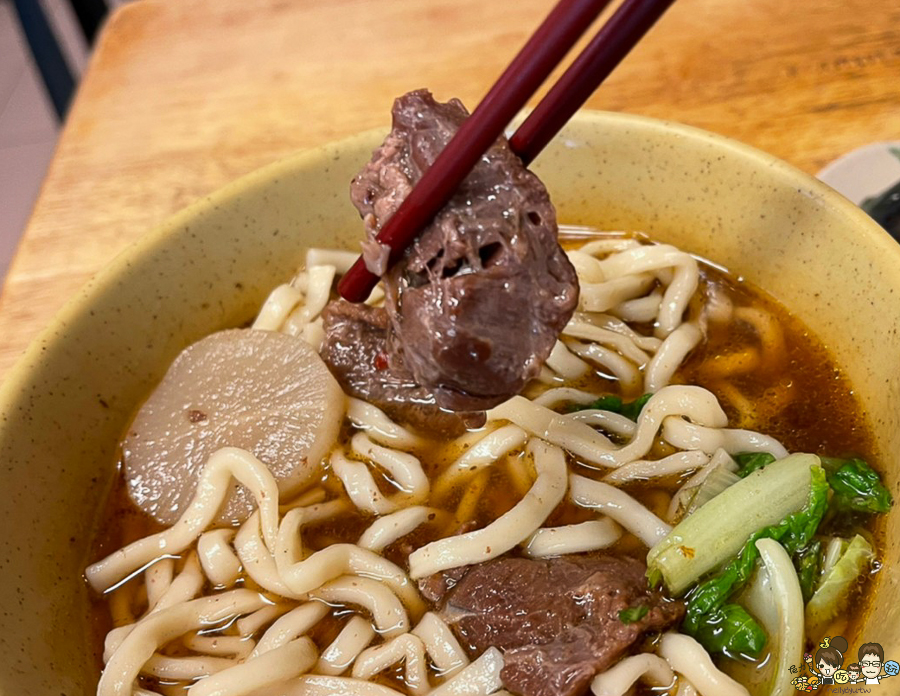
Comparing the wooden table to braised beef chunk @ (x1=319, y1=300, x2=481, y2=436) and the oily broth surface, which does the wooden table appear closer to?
the oily broth surface

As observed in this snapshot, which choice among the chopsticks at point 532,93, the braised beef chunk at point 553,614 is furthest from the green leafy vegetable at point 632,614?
the chopsticks at point 532,93

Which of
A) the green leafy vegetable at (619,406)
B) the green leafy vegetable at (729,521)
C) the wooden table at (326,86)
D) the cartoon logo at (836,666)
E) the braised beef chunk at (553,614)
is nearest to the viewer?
the cartoon logo at (836,666)

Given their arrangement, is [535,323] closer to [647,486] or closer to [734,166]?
[647,486]

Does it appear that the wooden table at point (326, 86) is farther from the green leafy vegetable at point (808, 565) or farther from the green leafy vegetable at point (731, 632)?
the green leafy vegetable at point (731, 632)

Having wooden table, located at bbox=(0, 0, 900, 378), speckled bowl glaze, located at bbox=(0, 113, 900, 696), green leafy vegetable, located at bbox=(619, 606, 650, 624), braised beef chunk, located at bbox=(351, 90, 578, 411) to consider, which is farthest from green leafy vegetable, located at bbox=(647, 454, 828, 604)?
wooden table, located at bbox=(0, 0, 900, 378)

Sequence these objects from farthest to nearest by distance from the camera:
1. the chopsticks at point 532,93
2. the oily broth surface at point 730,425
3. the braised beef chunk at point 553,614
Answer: the oily broth surface at point 730,425
the braised beef chunk at point 553,614
the chopsticks at point 532,93

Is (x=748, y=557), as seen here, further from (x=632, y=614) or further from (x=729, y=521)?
(x=632, y=614)

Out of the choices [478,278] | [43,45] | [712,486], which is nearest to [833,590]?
[712,486]
